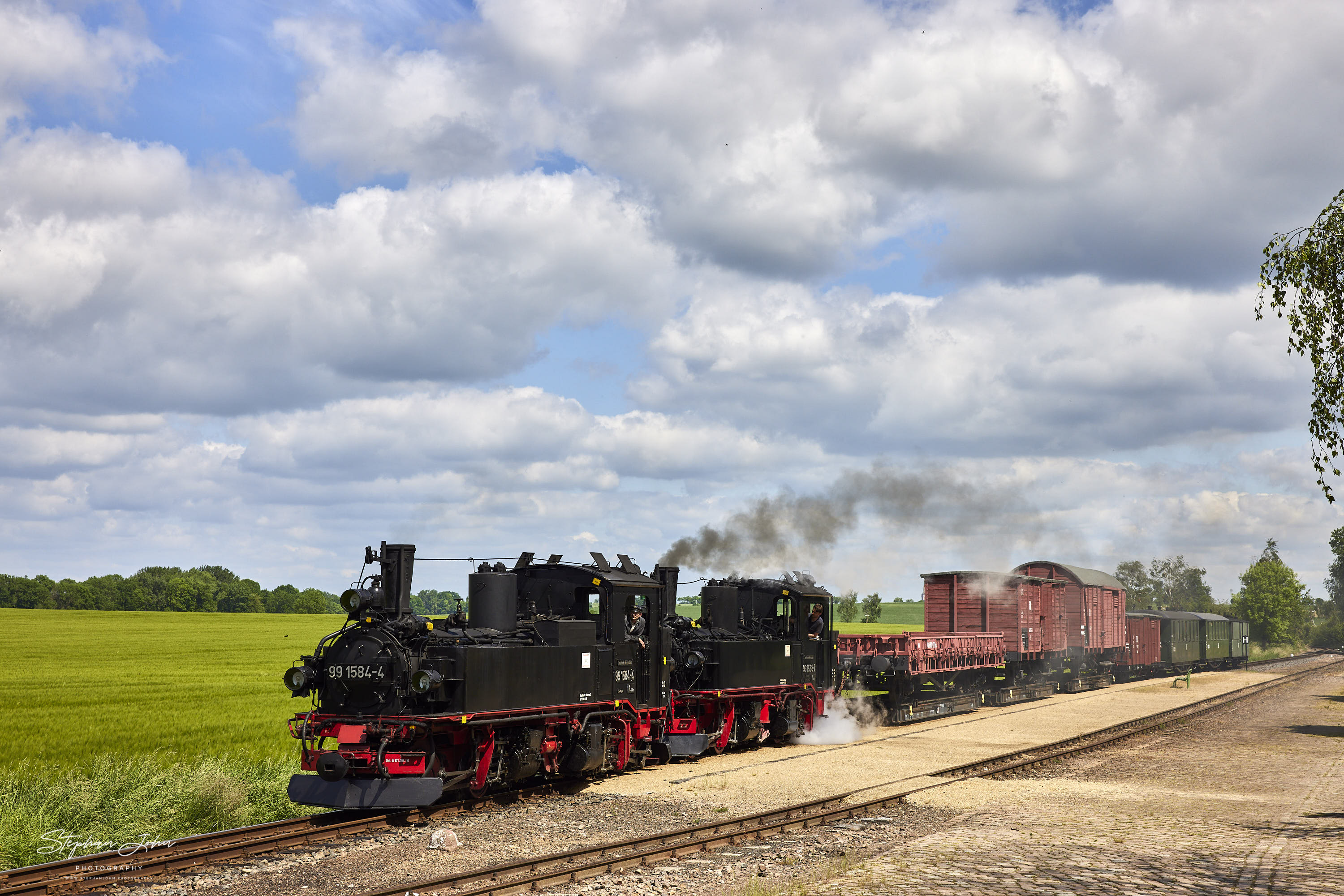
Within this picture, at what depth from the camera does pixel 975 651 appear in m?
29.2

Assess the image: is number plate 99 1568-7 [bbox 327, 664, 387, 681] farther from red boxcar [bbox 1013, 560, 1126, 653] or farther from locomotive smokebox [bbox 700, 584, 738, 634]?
red boxcar [bbox 1013, 560, 1126, 653]

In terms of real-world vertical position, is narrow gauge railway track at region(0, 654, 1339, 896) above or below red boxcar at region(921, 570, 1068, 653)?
below

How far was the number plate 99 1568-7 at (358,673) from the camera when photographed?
1315cm

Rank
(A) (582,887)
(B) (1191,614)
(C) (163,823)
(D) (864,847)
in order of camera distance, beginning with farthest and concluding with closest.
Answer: (B) (1191,614) → (C) (163,823) → (D) (864,847) → (A) (582,887)

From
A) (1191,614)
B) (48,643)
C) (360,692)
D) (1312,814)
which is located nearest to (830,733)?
(1312,814)

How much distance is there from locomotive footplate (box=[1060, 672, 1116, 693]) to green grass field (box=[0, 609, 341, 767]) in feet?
85.8

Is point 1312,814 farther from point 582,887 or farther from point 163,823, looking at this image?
point 163,823

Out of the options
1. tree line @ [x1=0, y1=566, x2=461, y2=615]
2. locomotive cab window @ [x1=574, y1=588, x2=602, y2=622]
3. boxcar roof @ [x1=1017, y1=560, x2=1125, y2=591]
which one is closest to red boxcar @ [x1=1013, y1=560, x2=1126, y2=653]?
boxcar roof @ [x1=1017, y1=560, x2=1125, y2=591]

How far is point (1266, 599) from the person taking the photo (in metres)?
115

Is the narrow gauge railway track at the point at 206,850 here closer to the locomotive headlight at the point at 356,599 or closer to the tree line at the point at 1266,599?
the locomotive headlight at the point at 356,599

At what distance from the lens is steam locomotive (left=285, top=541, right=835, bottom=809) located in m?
13.0

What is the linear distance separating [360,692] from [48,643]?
184 feet

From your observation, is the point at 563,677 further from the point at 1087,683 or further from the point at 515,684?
the point at 1087,683

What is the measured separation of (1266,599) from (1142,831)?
389 ft
